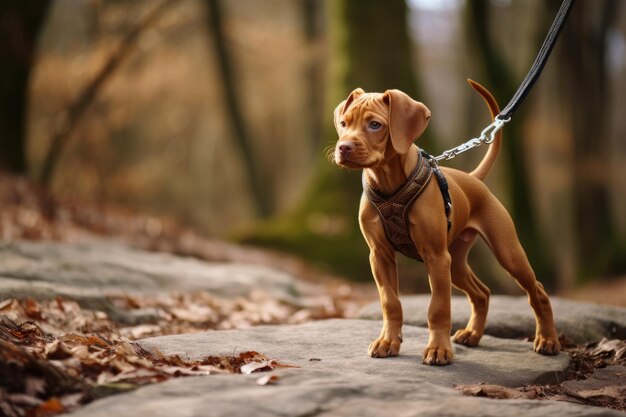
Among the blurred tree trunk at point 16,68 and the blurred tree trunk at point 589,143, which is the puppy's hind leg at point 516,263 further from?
the blurred tree trunk at point 16,68

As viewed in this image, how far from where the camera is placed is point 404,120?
14.0 ft

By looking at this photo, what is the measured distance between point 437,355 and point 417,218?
0.85m

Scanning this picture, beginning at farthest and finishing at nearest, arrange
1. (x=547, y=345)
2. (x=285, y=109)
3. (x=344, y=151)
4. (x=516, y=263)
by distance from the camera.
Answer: (x=285, y=109) < (x=547, y=345) < (x=516, y=263) < (x=344, y=151)

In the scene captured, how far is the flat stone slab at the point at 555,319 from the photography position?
229 inches

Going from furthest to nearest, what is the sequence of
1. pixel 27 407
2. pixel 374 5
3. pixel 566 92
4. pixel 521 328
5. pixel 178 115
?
pixel 178 115 → pixel 566 92 → pixel 374 5 → pixel 521 328 → pixel 27 407

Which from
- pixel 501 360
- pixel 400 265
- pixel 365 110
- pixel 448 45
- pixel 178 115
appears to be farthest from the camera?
pixel 448 45

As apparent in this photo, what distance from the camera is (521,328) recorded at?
5.95 metres

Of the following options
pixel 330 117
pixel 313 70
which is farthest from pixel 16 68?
pixel 313 70

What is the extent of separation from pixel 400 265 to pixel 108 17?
9.89 metres

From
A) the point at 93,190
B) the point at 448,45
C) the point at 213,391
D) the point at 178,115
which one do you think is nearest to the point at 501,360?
the point at 213,391

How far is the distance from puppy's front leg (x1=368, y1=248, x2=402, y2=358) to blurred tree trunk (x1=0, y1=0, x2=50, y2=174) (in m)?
9.74

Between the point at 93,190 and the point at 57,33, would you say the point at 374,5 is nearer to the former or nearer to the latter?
the point at 93,190

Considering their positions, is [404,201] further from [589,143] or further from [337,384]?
[589,143]

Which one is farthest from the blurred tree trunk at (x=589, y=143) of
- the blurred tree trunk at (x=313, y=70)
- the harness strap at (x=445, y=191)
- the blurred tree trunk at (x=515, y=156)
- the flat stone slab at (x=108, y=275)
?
the harness strap at (x=445, y=191)
